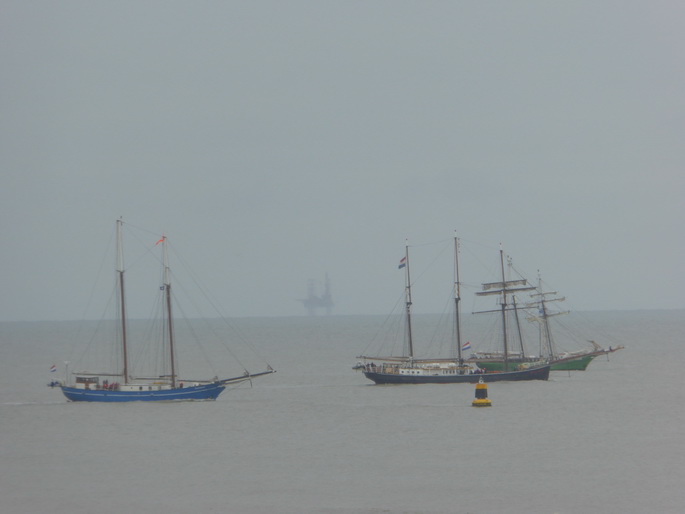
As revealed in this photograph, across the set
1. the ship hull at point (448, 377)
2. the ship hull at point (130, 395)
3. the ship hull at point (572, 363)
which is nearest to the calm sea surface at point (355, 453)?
the ship hull at point (130, 395)

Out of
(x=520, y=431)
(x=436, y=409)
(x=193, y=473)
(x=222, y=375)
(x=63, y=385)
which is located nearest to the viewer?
(x=193, y=473)

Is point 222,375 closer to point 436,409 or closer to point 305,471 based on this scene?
point 436,409

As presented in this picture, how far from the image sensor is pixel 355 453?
2505 inches

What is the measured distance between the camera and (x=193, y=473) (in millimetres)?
56938

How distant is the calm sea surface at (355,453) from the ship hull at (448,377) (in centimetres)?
629

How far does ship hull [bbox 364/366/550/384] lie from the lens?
113500 mm

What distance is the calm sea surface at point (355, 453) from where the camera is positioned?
4922 cm

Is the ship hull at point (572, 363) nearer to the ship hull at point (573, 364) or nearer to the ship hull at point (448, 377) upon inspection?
the ship hull at point (573, 364)

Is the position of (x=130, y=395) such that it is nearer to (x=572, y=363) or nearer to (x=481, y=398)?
(x=481, y=398)

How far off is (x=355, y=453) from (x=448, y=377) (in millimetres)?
50799

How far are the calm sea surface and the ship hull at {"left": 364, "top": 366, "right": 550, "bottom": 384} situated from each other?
6.29 m

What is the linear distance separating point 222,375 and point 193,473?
86.8 meters

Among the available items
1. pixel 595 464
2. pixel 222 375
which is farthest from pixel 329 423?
pixel 222 375

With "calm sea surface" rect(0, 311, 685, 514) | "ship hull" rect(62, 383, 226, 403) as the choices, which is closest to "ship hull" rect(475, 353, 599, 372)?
"calm sea surface" rect(0, 311, 685, 514)
